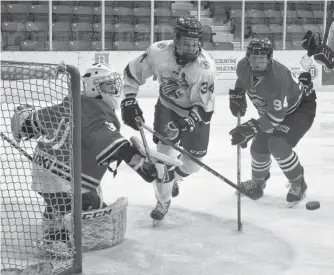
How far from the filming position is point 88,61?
8773 mm

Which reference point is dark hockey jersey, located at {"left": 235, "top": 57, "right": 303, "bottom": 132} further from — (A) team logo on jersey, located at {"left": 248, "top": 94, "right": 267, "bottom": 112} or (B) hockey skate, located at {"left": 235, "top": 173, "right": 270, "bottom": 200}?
(B) hockey skate, located at {"left": 235, "top": 173, "right": 270, "bottom": 200}

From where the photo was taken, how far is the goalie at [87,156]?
2.51m

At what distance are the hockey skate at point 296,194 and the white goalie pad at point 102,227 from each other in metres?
1.12

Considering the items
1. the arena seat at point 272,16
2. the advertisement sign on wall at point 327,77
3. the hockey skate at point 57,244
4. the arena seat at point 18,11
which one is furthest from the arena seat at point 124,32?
the hockey skate at point 57,244

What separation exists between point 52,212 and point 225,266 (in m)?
0.70

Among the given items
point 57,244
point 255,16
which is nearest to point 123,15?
point 255,16

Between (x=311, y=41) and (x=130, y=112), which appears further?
(x=311, y=41)

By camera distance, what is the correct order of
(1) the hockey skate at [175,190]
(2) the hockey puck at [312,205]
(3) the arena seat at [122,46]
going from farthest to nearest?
(3) the arena seat at [122,46], (1) the hockey skate at [175,190], (2) the hockey puck at [312,205]

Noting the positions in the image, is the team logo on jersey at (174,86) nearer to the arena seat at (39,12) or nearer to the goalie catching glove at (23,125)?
the goalie catching glove at (23,125)

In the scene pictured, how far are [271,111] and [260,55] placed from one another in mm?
307

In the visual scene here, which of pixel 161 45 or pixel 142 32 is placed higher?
pixel 161 45

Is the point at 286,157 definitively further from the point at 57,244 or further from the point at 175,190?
the point at 57,244

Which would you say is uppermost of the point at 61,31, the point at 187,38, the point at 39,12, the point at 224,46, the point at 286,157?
the point at 39,12

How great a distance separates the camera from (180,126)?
308 centimetres
